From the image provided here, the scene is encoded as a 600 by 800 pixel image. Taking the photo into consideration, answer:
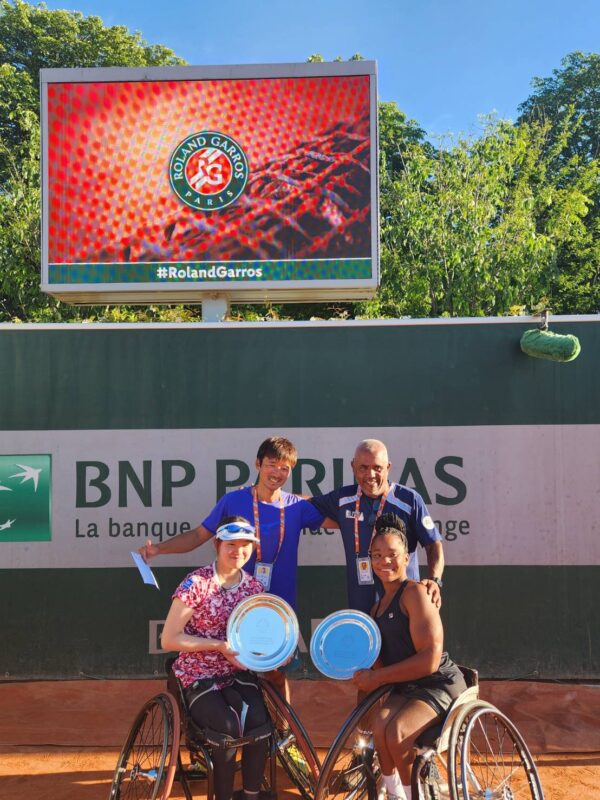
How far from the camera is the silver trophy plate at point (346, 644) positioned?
368 centimetres

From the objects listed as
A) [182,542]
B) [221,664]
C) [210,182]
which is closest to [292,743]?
[221,664]

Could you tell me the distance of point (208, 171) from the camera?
7.05 m

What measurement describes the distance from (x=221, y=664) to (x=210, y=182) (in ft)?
14.5

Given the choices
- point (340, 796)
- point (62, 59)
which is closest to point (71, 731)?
point (340, 796)

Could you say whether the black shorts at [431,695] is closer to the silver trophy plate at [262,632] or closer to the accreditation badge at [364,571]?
the silver trophy plate at [262,632]

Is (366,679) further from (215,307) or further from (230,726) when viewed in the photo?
(215,307)

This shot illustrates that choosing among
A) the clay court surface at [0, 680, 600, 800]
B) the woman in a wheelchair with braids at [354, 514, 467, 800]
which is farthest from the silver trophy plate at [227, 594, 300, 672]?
the clay court surface at [0, 680, 600, 800]

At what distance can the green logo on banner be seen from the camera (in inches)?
245

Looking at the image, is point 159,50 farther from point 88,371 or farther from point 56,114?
point 88,371

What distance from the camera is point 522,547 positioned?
6191mm

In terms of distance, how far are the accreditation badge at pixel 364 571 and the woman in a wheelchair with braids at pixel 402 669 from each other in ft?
1.19

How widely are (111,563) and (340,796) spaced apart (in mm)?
2551

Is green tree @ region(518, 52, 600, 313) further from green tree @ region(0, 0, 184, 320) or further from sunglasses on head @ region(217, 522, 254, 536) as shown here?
sunglasses on head @ region(217, 522, 254, 536)

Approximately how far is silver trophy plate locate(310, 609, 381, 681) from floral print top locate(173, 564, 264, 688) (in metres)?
0.42
